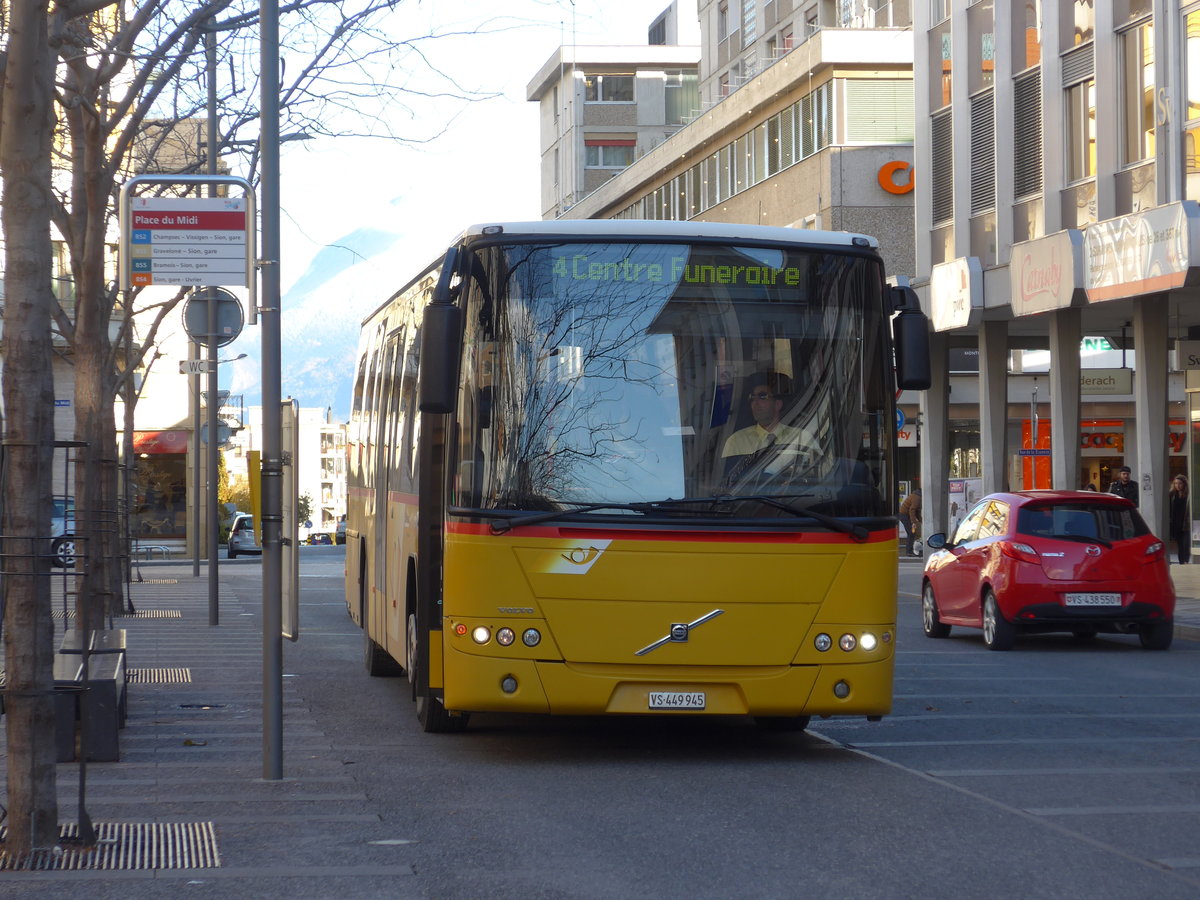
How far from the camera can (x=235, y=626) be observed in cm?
2189

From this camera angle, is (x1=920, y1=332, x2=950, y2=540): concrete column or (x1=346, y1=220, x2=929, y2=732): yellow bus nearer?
(x1=346, y1=220, x2=929, y2=732): yellow bus

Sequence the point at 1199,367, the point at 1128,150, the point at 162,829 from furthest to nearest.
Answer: the point at 1199,367 < the point at 1128,150 < the point at 162,829

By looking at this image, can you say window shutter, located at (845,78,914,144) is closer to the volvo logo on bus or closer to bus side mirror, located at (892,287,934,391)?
bus side mirror, located at (892,287,934,391)

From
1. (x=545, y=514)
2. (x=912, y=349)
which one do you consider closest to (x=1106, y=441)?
(x=912, y=349)

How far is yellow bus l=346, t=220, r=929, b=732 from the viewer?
9.89 m

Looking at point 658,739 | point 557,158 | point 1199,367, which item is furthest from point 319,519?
point 658,739

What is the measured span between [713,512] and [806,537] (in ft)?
1.80

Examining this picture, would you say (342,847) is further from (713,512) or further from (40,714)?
(713,512)

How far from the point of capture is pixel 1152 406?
96.4 feet

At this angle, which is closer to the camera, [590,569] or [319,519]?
[590,569]

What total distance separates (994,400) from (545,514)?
2723cm

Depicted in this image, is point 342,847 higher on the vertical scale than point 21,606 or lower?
lower

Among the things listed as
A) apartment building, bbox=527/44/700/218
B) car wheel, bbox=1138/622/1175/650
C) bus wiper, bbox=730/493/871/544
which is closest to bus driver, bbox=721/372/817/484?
bus wiper, bbox=730/493/871/544

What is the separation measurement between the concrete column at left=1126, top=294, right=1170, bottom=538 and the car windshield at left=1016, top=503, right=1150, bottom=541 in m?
10.8
